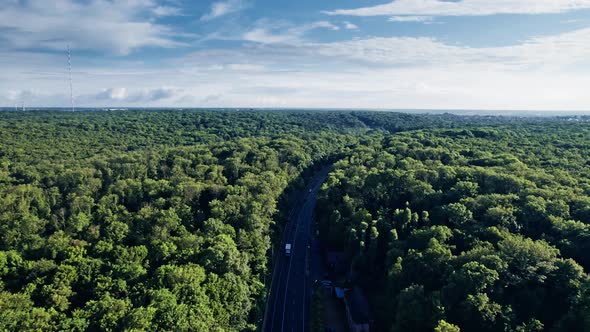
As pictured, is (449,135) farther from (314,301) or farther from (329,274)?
(314,301)

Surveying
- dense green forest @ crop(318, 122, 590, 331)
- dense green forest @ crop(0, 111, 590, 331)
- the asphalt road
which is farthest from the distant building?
the asphalt road

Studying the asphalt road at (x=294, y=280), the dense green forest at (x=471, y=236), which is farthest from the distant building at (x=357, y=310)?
the asphalt road at (x=294, y=280)

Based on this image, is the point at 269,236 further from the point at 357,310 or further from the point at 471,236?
the point at 471,236

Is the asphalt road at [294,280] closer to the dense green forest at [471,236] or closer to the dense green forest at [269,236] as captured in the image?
the dense green forest at [269,236]

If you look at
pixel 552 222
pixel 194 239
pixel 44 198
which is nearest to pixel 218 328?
pixel 194 239

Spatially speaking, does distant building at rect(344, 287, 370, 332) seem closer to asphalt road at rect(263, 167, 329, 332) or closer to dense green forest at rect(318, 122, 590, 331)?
dense green forest at rect(318, 122, 590, 331)

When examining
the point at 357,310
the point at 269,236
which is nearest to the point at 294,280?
the point at 269,236
